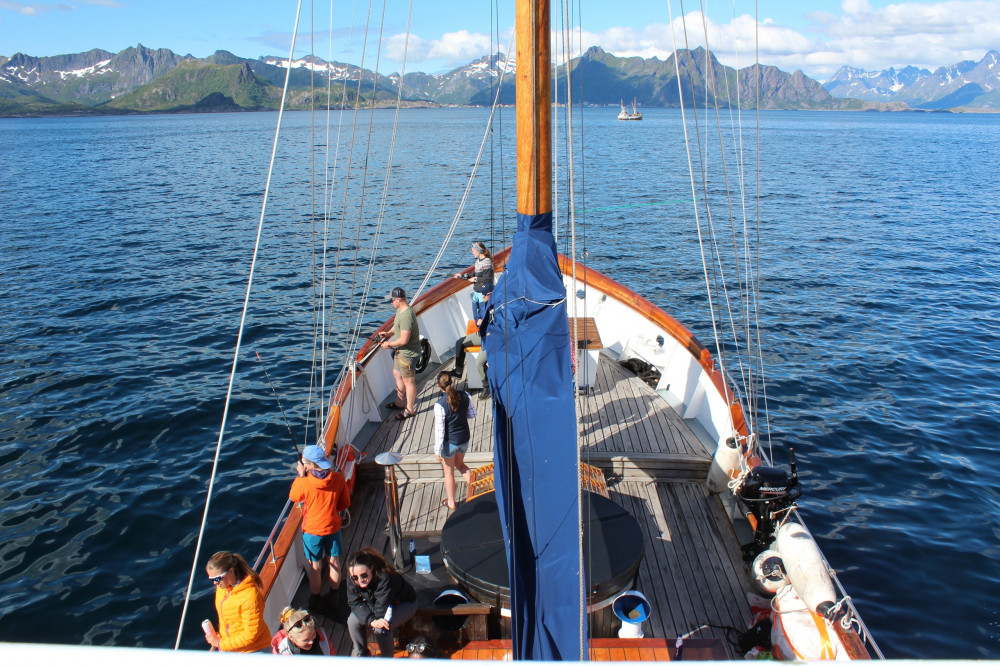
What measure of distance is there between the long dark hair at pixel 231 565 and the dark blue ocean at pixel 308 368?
11.5 feet

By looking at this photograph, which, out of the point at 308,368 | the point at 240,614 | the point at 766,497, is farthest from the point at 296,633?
the point at 308,368

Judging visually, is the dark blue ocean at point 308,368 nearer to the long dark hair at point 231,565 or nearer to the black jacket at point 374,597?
the long dark hair at point 231,565

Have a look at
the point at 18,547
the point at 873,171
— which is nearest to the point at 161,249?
the point at 18,547

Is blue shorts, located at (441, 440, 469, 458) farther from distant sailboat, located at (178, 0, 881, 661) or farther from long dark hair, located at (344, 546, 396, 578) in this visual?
long dark hair, located at (344, 546, 396, 578)

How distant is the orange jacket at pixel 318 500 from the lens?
523 centimetres

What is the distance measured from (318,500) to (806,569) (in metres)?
3.66

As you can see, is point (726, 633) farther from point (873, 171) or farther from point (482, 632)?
point (873, 171)

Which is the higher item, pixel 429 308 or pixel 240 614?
pixel 429 308

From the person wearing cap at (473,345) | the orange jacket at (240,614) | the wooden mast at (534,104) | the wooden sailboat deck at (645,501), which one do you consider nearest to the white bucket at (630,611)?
the wooden sailboat deck at (645,501)

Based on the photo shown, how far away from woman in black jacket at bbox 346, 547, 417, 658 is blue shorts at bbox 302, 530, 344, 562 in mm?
873

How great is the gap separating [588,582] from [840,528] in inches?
239

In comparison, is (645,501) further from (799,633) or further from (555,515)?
(555,515)

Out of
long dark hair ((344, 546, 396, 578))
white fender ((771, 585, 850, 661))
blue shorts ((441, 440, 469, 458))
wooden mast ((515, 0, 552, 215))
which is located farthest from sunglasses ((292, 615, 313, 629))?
white fender ((771, 585, 850, 661))

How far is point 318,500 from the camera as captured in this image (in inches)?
206
